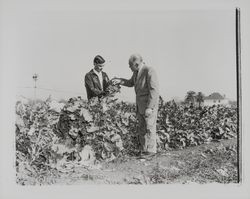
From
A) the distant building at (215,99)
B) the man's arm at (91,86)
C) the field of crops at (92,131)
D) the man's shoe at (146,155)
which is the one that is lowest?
the man's shoe at (146,155)

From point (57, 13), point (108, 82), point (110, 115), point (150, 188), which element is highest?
point (57, 13)

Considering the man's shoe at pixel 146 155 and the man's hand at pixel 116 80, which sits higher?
the man's hand at pixel 116 80

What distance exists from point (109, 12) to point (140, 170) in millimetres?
812

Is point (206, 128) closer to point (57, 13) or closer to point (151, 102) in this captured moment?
point (151, 102)

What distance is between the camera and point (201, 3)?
2369mm

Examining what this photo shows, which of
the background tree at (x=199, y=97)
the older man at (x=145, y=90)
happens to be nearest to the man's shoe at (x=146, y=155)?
the older man at (x=145, y=90)

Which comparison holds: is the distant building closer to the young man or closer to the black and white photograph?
the black and white photograph

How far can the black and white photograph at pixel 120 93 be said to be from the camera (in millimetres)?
2346

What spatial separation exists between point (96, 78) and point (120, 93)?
Answer: 0.47 ft

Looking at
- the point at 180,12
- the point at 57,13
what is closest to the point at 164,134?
the point at 180,12

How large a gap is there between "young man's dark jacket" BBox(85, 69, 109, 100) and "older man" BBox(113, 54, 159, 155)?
2.1 inches

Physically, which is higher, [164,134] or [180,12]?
[180,12]

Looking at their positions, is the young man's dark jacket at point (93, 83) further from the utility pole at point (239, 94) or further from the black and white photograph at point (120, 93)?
the utility pole at point (239, 94)

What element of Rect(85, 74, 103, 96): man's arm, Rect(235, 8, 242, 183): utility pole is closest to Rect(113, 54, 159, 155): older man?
Rect(85, 74, 103, 96): man's arm
